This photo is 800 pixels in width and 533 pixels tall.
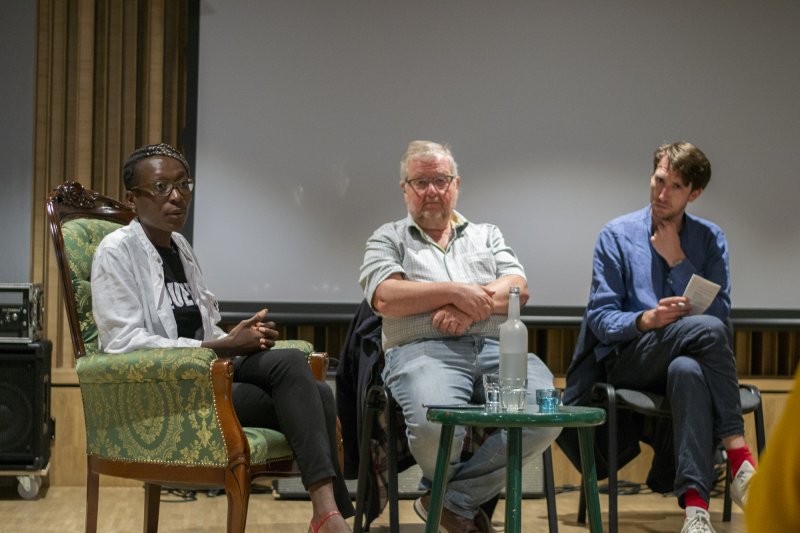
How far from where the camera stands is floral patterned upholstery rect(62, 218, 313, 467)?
2.50 meters

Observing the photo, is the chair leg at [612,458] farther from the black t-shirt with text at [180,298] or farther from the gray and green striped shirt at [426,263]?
the black t-shirt with text at [180,298]

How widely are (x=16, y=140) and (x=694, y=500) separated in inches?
128

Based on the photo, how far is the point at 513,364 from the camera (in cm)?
238

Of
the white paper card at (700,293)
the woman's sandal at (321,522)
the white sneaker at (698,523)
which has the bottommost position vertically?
the white sneaker at (698,523)

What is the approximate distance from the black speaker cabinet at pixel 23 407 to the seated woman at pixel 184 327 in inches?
54.3

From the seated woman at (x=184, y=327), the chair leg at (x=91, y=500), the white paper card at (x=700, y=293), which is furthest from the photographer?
the white paper card at (x=700, y=293)

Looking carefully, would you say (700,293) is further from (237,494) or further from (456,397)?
(237,494)

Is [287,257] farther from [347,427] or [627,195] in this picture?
[627,195]

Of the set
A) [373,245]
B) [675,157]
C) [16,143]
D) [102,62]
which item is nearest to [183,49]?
[102,62]

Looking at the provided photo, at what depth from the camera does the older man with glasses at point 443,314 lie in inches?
111

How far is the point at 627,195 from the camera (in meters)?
4.53

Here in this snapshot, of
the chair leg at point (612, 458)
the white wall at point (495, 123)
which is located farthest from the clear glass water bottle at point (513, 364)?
the white wall at point (495, 123)

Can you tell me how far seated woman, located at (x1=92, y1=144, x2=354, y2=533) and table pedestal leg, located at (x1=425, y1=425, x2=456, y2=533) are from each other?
0.25 meters

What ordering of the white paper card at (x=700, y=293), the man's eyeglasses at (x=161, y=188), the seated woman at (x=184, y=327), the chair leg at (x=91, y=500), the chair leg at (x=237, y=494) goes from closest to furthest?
the chair leg at (x=237, y=494)
the seated woman at (x=184, y=327)
the chair leg at (x=91, y=500)
the man's eyeglasses at (x=161, y=188)
the white paper card at (x=700, y=293)
